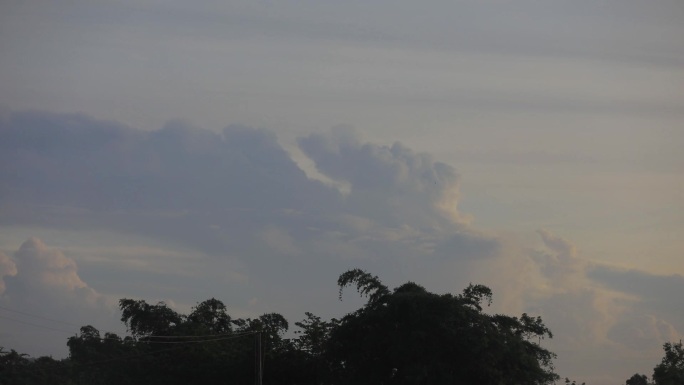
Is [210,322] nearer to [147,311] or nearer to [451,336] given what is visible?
[147,311]

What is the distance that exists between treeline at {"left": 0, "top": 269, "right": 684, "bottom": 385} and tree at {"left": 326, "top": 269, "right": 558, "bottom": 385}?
0.19 ft

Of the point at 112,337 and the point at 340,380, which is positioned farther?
the point at 112,337

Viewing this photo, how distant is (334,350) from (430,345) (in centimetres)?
679

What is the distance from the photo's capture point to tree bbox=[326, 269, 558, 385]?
169 ft

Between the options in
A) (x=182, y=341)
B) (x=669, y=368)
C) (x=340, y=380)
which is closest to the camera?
(x=340, y=380)

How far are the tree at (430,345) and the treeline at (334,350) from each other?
0.19 ft

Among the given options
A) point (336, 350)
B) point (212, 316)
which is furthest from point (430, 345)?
point (212, 316)

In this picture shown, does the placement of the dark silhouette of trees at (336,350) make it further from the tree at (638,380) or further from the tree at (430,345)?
the tree at (638,380)

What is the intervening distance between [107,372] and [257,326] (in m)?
12.3

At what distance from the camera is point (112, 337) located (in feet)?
257

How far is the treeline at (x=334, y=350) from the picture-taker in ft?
170

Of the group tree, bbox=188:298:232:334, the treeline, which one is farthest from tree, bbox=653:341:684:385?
tree, bbox=188:298:232:334

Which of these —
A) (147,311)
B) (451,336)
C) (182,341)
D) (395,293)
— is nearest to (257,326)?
(182,341)

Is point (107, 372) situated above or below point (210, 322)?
below
